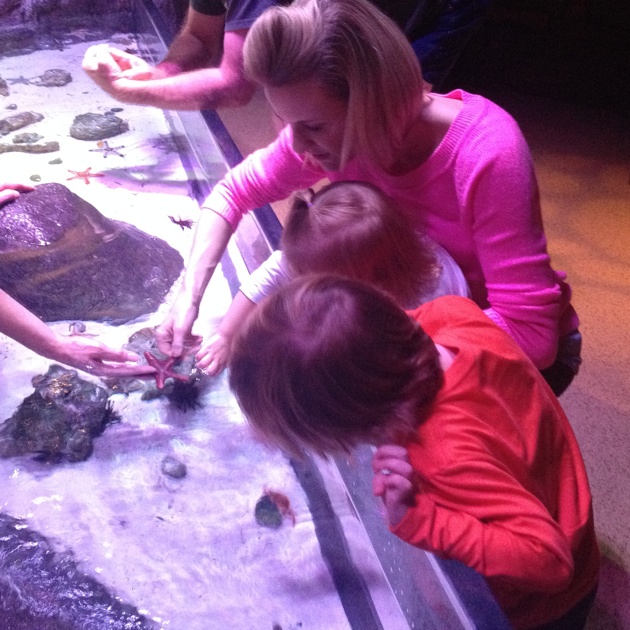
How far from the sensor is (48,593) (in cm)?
→ 144

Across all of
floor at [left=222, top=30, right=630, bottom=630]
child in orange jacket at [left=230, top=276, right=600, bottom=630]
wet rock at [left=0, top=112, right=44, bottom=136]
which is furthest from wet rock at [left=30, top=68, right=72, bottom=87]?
child in orange jacket at [left=230, top=276, right=600, bottom=630]

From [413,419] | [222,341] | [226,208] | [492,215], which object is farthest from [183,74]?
Answer: [413,419]

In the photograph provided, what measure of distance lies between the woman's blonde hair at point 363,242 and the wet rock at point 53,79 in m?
3.47

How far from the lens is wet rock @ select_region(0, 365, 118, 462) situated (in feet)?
5.86

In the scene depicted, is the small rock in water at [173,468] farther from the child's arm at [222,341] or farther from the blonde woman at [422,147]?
the blonde woman at [422,147]

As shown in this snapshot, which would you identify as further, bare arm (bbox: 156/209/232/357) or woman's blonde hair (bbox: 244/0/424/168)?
bare arm (bbox: 156/209/232/357)

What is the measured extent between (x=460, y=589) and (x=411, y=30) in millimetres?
1482

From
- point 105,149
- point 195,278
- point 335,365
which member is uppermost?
point 335,365

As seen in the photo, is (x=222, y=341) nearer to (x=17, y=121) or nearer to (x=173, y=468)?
Answer: (x=173, y=468)

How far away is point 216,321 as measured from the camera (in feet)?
6.38

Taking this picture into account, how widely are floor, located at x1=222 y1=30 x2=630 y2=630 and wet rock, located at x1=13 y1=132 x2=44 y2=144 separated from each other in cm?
153

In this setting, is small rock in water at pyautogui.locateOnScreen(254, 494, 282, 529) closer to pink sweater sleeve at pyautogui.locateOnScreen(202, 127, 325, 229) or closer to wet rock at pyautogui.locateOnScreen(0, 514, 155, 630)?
wet rock at pyautogui.locateOnScreen(0, 514, 155, 630)

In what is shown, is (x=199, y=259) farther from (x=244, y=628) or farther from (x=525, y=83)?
(x=525, y=83)

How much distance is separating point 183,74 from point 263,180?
0.63m
